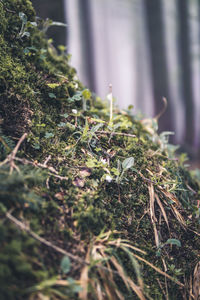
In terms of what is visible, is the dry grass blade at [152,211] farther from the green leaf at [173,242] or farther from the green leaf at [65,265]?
the green leaf at [65,265]

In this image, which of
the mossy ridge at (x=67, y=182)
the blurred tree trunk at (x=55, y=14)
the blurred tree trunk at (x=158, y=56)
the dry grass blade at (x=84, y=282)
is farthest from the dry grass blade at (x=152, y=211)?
the blurred tree trunk at (x=158, y=56)

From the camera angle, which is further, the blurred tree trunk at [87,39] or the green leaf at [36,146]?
the blurred tree trunk at [87,39]

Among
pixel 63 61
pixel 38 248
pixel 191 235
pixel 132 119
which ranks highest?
pixel 63 61

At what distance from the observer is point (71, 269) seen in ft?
3.24

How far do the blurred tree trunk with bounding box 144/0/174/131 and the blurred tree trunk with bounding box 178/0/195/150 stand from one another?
23.5 inches

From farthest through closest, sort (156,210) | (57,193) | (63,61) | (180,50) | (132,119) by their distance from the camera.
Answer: (180,50), (132,119), (63,61), (156,210), (57,193)

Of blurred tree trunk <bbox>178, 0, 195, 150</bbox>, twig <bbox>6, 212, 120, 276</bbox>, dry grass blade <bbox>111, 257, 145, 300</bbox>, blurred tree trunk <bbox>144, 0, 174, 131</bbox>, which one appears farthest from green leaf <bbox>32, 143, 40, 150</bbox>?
blurred tree trunk <bbox>178, 0, 195, 150</bbox>

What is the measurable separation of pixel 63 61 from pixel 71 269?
184 centimetres

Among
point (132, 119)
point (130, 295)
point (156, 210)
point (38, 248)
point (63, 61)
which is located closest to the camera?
point (38, 248)

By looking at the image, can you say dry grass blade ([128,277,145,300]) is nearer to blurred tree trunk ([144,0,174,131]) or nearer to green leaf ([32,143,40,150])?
green leaf ([32,143,40,150])

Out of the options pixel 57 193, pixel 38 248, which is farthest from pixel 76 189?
pixel 38 248

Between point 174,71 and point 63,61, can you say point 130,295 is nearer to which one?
point 63,61

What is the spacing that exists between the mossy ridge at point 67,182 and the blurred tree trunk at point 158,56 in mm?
6220

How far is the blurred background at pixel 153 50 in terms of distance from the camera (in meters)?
7.18
